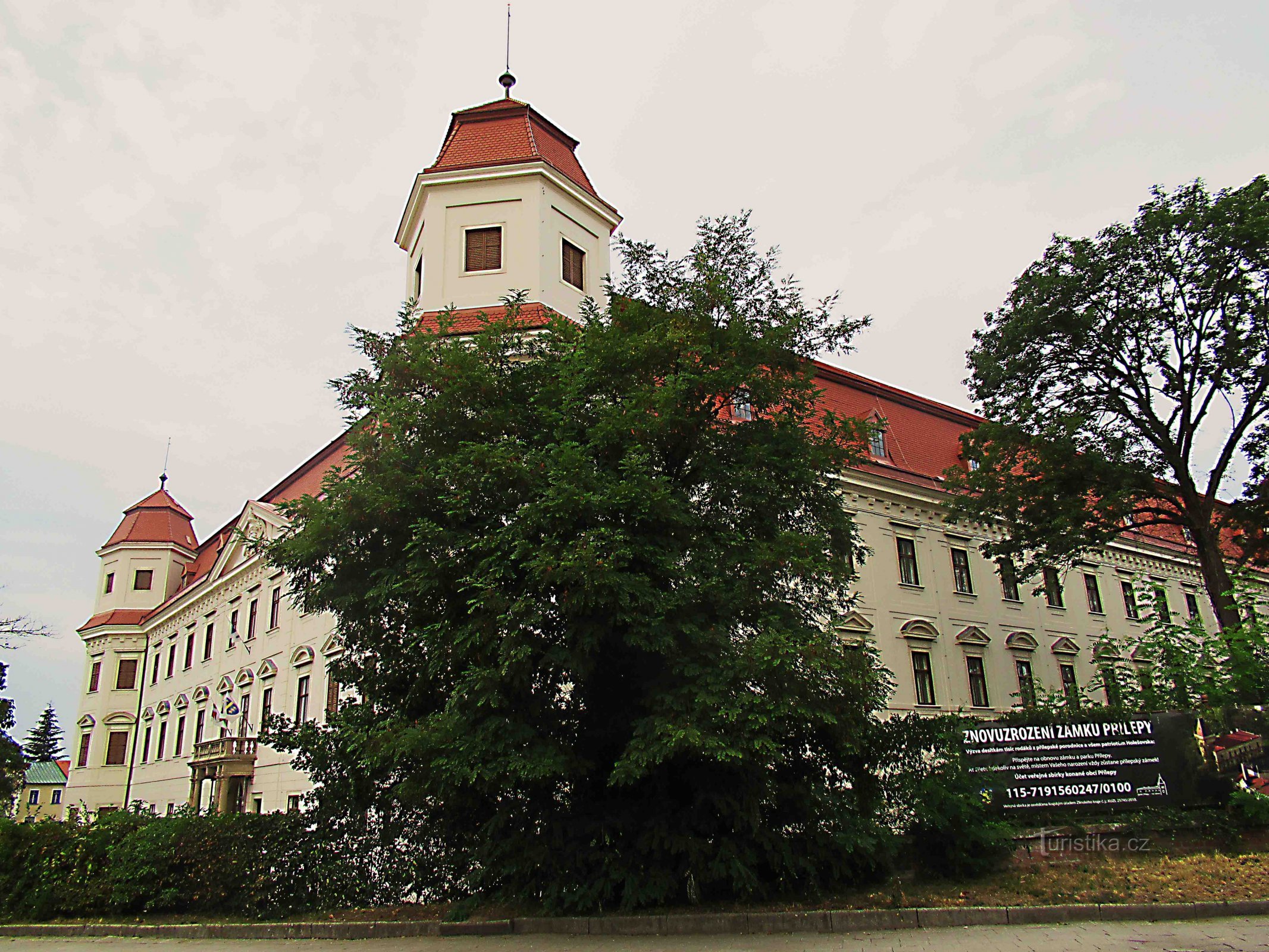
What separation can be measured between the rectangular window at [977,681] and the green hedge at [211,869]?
A: 67.8ft

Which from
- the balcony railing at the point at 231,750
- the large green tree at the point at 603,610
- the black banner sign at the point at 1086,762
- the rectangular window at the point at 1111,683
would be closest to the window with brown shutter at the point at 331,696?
the balcony railing at the point at 231,750

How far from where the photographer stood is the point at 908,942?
10.1 m

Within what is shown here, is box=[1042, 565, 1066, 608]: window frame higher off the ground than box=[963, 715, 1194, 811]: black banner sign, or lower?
higher

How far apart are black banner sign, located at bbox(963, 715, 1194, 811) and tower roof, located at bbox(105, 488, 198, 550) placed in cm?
5073

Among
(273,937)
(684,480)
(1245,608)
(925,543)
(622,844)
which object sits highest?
(925,543)

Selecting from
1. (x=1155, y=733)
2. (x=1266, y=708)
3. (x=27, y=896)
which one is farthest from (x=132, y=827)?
(x=1266, y=708)

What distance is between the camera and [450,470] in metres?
11.9

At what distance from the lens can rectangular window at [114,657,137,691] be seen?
50.7 metres

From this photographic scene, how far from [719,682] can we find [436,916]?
518 cm

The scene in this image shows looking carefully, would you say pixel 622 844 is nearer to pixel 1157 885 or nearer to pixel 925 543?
pixel 1157 885

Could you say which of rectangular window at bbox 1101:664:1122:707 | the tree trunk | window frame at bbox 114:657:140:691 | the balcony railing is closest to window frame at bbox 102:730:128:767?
window frame at bbox 114:657:140:691

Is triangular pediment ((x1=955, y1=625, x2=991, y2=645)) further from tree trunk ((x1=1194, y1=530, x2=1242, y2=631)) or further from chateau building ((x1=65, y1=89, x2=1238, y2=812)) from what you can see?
tree trunk ((x1=1194, y1=530, x2=1242, y2=631))

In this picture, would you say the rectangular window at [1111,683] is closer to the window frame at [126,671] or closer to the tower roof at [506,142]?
the tower roof at [506,142]

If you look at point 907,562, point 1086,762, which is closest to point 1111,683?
point 1086,762
